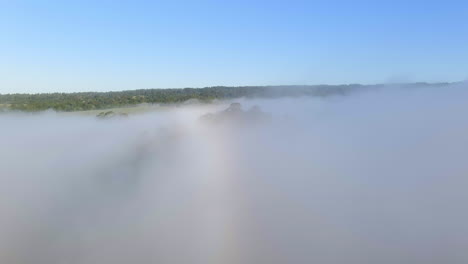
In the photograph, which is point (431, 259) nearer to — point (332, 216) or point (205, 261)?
point (332, 216)

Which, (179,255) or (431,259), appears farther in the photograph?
(179,255)

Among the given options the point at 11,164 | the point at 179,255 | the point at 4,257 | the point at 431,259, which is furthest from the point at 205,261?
the point at 11,164

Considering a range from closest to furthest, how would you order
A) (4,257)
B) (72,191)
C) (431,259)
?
(431,259)
(4,257)
(72,191)

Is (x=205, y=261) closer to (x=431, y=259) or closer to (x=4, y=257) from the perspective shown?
(x=431, y=259)

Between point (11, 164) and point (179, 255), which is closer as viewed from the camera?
point (179, 255)

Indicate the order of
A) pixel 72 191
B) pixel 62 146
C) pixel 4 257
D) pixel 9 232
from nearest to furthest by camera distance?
pixel 4 257 < pixel 9 232 < pixel 72 191 < pixel 62 146

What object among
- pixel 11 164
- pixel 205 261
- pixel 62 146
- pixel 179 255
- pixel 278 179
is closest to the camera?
pixel 205 261

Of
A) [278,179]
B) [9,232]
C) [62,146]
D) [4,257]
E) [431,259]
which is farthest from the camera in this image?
[62,146]

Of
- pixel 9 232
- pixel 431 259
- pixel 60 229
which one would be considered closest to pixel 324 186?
pixel 431 259

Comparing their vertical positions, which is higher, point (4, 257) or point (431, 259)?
point (431, 259)
